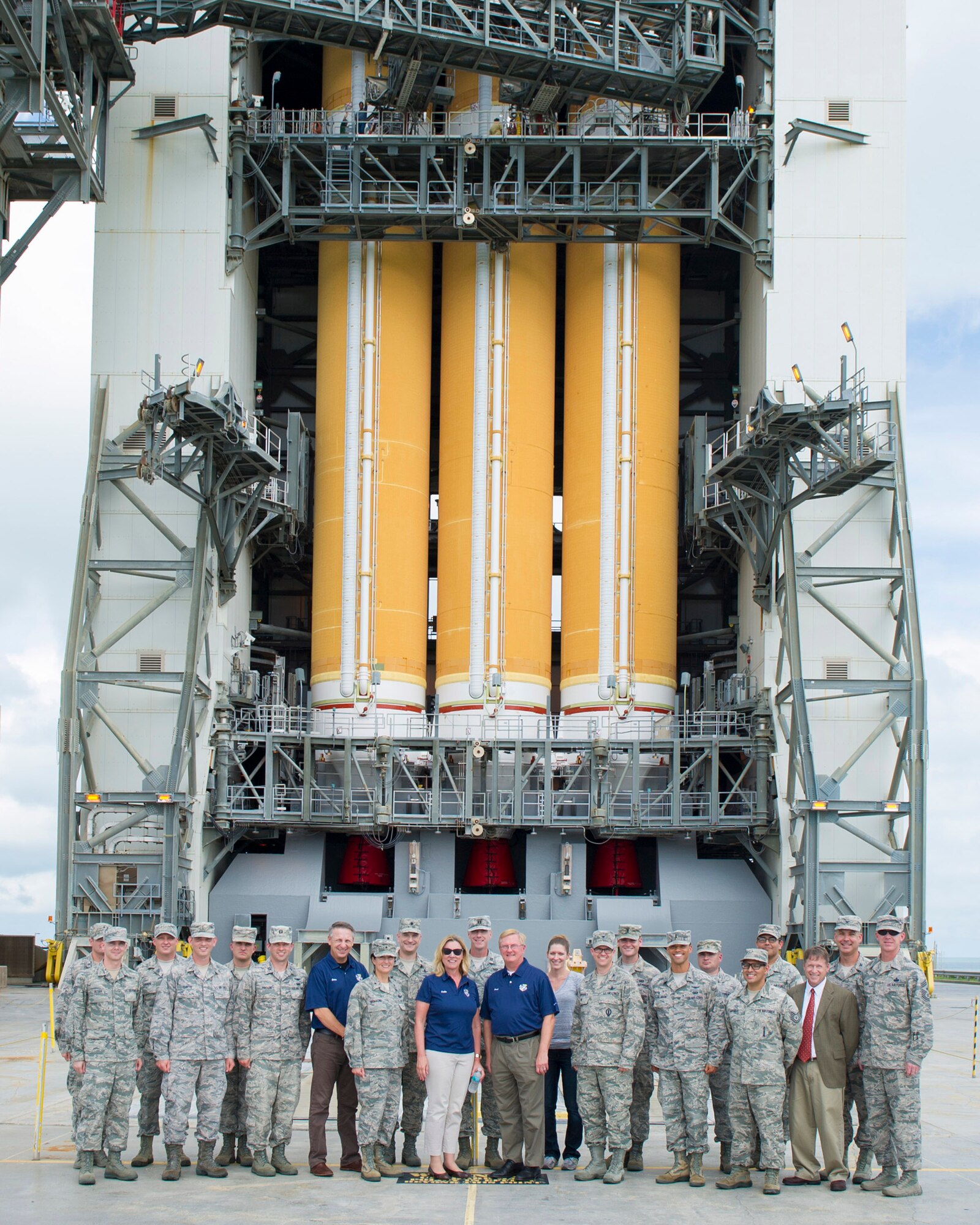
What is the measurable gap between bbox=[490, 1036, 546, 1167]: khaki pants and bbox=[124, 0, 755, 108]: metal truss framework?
22.6 metres

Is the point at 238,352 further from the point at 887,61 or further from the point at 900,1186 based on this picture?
the point at 900,1186

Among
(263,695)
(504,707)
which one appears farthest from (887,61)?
(263,695)

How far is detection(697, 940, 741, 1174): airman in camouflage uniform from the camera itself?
12.7 m

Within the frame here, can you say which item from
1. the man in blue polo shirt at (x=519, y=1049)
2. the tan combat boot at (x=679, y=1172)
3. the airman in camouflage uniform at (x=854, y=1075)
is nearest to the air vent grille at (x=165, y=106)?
the man in blue polo shirt at (x=519, y=1049)

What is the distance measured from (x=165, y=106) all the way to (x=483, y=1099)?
25.0 meters

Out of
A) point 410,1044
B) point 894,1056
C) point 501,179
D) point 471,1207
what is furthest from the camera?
point 501,179

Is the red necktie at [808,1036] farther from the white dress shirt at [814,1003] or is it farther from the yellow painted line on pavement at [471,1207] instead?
the yellow painted line on pavement at [471,1207]

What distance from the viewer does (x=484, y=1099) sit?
1300 cm

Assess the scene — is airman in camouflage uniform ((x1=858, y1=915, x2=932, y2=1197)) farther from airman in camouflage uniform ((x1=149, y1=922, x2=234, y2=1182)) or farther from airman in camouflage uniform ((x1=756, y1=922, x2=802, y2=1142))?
airman in camouflage uniform ((x1=149, y1=922, x2=234, y2=1182))

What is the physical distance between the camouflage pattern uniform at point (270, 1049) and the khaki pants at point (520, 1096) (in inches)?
69.1

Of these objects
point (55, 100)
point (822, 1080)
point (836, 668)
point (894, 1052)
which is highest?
point (55, 100)

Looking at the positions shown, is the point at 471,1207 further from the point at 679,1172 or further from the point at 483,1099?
the point at 679,1172

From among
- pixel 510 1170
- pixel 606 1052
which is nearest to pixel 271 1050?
pixel 510 1170

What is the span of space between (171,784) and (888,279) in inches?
725
